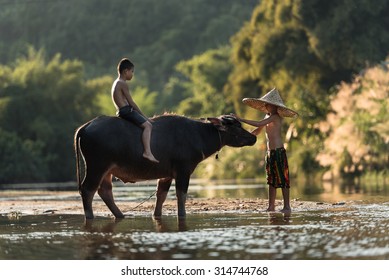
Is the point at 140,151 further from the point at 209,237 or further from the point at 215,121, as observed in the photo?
the point at 209,237

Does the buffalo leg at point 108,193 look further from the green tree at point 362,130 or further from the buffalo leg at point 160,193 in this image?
the green tree at point 362,130

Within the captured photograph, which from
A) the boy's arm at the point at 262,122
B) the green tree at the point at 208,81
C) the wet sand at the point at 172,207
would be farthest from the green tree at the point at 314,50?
the boy's arm at the point at 262,122

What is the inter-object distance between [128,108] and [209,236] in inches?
146

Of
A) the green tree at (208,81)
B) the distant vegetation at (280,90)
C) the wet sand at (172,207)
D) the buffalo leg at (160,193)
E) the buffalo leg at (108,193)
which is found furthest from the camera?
the green tree at (208,81)

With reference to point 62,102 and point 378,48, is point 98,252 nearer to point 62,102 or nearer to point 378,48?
point 378,48

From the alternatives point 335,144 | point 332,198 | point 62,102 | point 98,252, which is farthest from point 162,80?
point 98,252

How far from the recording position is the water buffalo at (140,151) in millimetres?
15625

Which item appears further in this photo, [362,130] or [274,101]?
[362,130]

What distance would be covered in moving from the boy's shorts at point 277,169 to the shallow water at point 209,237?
748mm

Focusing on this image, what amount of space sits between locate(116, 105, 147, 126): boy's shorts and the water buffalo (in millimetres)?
75

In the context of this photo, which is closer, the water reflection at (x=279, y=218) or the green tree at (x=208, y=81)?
the water reflection at (x=279, y=218)

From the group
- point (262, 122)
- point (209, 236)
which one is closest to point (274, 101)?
point (262, 122)

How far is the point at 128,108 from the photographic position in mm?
15852

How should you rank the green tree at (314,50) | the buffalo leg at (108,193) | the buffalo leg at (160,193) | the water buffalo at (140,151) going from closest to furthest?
the water buffalo at (140,151) → the buffalo leg at (108,193) → the buffalo leg at (160,193) → the green tree at (314,50)
